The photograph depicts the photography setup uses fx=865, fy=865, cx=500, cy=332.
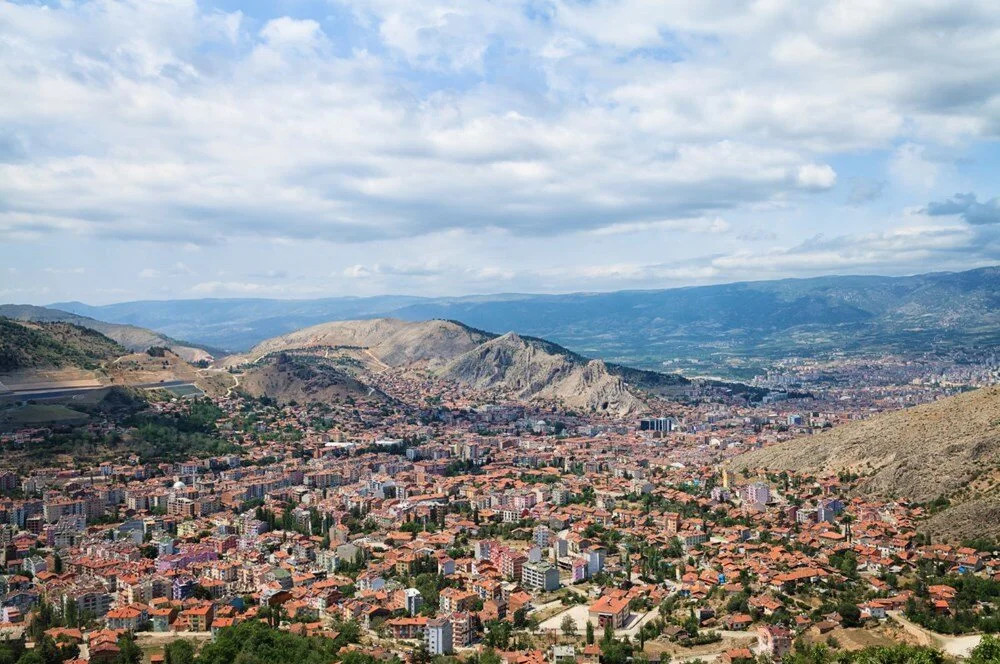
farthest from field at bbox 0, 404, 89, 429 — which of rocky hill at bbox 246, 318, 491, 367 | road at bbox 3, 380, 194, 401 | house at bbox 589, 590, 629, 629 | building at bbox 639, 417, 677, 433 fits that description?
rocky hill at bbox 246, 318, 491, 367

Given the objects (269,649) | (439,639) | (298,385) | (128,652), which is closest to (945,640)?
(439,639)

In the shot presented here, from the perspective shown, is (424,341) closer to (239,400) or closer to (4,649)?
(239,400)

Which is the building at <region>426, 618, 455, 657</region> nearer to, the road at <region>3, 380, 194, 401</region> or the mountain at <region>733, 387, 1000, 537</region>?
the mountain at <region>733, 387, 1000, 537</region>

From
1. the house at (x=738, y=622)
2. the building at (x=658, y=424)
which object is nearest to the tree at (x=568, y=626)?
the house at (x=738, y=622)

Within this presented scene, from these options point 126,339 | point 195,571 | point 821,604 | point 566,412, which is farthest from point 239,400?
point 126,339

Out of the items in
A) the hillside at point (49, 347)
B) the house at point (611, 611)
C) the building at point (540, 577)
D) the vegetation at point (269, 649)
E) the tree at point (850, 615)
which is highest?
the hillside at point (49, 347)

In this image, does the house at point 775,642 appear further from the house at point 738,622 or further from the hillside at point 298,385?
the hillside at point 298,385
